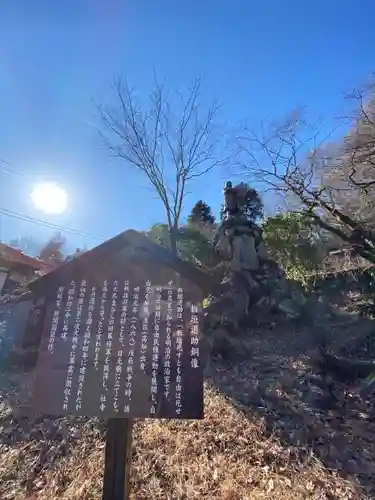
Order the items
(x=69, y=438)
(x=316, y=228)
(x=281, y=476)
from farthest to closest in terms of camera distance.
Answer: (x=316, y=228) < (x=69, y=438) < (x=281, y=476)

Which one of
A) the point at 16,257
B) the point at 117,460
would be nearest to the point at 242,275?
the point at 117,460

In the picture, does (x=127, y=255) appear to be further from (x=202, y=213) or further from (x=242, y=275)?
(x=202, y=213)

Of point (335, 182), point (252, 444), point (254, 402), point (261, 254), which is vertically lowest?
point (252, 444)

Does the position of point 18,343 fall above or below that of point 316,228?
below

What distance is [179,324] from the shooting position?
2703 millimetres

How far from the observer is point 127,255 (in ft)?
9.80

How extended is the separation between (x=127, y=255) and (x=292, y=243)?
1084cm

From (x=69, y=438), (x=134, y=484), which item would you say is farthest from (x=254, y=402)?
(x=69, y=438)

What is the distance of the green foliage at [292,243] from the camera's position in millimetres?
12441

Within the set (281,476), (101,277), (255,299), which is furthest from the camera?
(255,299)

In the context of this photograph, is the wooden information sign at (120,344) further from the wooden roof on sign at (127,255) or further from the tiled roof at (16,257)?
the tiled roof at (16,257)

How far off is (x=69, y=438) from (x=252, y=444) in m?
2.20

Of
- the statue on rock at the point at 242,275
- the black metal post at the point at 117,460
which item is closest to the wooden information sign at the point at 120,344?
the black metal post at the point at 117,460

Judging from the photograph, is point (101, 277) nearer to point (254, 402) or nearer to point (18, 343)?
point (254, 402)
